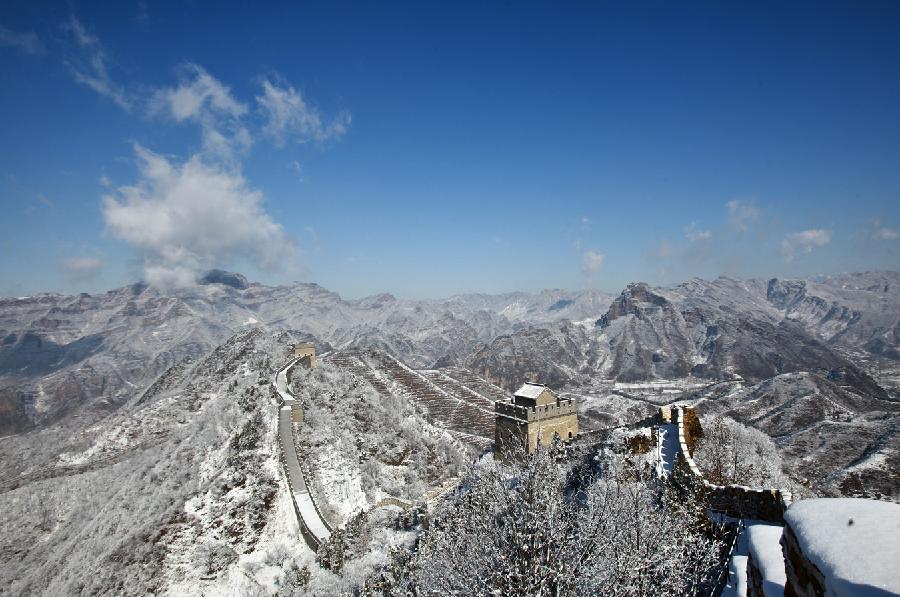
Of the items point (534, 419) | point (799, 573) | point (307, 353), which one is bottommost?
point (534, 419)

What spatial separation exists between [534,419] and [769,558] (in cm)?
2963

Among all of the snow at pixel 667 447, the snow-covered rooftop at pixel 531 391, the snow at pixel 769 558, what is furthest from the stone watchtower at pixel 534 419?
the snow at pixel 769 558

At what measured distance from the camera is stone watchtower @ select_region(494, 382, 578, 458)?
3866cm

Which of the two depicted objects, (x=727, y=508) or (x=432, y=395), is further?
(x=432, y=395)

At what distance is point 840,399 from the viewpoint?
122 m

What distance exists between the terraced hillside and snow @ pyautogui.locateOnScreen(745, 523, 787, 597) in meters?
49.0

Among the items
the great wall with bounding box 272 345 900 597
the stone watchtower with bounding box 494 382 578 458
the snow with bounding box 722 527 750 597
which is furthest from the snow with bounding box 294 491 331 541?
the snow with bounding box 722 527 750 597

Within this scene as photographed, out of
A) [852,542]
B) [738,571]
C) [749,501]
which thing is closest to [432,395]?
[749,501]

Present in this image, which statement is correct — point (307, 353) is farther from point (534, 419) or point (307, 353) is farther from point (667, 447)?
→ point (667, 447)

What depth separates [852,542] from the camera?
18.3 ft

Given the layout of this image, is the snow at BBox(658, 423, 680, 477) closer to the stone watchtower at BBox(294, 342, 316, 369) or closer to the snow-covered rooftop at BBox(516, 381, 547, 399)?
the snow-covered rooftop at BBox(516, 381, 547, 399)

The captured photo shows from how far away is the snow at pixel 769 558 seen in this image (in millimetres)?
8398

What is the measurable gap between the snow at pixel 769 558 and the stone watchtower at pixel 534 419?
2647 centimetres

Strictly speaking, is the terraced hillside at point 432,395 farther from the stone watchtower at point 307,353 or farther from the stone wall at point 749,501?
the stone wall at point 749,501
